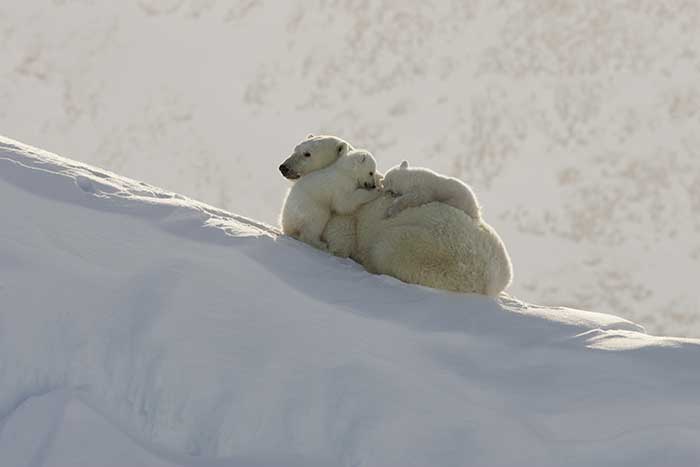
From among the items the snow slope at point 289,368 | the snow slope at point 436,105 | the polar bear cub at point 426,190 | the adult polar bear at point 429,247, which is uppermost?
the snow slope at point 436,105

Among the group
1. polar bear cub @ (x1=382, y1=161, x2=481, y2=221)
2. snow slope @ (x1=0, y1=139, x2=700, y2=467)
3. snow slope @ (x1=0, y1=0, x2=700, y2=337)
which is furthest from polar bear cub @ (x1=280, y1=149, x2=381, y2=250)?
snow slope @ (x1=0, y1=0, x2=700, y2=337)

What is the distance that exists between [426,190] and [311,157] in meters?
0.52

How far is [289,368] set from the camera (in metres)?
2.83

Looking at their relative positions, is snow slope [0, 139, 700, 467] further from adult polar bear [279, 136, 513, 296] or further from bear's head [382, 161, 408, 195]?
bear's head [382, 161, 408, 195]

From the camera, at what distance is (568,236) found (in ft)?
35.7

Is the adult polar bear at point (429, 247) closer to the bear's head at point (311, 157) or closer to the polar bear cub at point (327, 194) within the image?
the polar bear cub at point (327, 194)

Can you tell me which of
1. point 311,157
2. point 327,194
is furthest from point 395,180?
point 311,157

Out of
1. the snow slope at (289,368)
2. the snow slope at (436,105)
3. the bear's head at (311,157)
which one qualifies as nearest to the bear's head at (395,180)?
the bear's head at (311,157)

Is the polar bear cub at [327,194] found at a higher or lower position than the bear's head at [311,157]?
lower

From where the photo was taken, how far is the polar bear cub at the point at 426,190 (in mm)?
3844

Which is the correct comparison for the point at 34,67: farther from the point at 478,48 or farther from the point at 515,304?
the point at 515,304

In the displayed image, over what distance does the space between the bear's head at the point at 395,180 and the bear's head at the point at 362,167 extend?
6 cm

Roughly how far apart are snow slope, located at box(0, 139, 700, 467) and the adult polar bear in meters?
0.13

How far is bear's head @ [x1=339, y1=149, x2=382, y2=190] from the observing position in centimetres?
397
